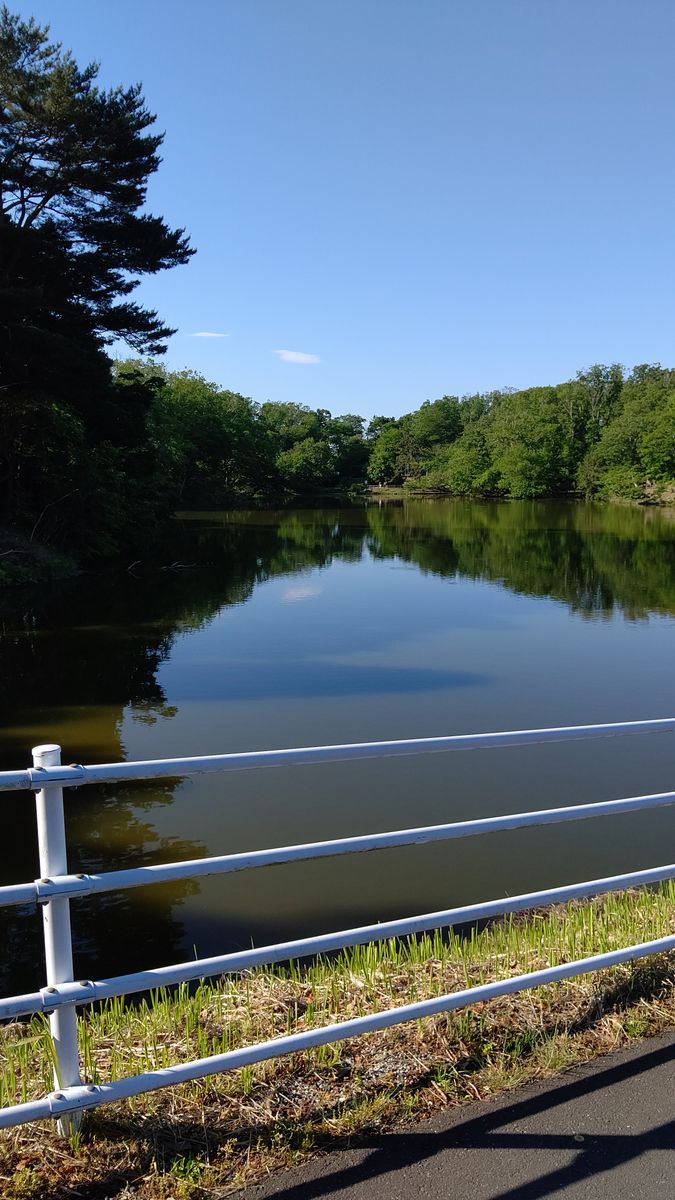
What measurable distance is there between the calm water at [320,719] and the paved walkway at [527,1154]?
350 centimetres

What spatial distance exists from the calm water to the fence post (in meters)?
3.49

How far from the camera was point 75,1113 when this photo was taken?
228 cm

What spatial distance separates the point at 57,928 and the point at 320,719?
9182 mm

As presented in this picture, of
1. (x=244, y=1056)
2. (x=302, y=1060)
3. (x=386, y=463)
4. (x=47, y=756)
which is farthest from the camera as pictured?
(x=386, y=463)

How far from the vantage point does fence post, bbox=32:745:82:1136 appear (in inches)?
87.2

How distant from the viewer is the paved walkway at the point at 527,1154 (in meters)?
2.13

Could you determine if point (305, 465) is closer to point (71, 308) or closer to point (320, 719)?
point (71, 308)

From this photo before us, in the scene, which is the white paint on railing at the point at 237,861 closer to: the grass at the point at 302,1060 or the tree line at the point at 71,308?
the grass at the point at 302,1060

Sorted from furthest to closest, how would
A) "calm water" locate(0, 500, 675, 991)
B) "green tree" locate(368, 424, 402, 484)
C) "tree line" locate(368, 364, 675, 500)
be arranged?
1. "green tree" locate(368, 424, 402, 484)
2. "tree line" locate(368, 364, 675, 500)
3. "calm water" locate(0, 500, 675, 991)

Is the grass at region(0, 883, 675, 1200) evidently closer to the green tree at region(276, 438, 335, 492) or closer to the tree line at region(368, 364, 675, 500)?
the tree line at region(368, 364, 675, 500)

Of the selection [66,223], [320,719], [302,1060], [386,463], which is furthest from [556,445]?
[302,1060]

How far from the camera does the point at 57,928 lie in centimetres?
225

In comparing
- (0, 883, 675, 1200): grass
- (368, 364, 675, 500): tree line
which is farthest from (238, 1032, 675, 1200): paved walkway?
(368, 364, 675, 500): tree line

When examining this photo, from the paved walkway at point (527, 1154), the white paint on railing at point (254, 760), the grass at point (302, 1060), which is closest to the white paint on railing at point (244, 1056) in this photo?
the grass at point (302, 1060)
